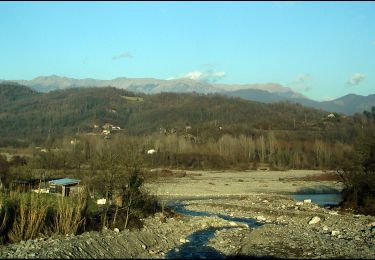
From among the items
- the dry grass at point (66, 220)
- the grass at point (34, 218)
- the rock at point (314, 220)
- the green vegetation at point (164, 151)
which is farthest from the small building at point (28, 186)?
the rock at point (314, 220)

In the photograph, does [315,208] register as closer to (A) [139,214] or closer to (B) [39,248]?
(A) [139,214]

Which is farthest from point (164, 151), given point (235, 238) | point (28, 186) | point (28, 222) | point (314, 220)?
point (28, 222)

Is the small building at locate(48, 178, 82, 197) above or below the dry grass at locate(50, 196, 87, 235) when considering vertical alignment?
below

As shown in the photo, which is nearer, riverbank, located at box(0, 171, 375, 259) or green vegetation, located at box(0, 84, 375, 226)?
riverbank, located at box(0, 171, 375, 259)

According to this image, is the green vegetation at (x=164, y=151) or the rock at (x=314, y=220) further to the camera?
the rock at (x=314, y=220)

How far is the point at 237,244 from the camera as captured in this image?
84.4 ft

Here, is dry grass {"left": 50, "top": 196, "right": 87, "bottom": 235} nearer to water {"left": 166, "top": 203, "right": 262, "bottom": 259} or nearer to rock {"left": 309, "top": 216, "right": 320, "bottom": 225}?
water {"left": 166, "top": 203, "right": 262, "bottom": 259}

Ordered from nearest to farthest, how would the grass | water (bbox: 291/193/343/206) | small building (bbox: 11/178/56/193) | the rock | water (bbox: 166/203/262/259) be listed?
1. the grass
2. water (bbox: 166/203/262/259)
3. the rock
4. small building (bbox: 11/178/56/193)
5. water (bbox: 291/193/343/206)

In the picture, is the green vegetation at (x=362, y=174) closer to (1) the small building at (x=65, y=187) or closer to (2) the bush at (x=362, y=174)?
(2) the bush at (x=362, y=174)

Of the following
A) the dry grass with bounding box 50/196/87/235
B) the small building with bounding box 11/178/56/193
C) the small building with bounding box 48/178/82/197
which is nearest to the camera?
the dry grass with bounding box 50/196/87/235

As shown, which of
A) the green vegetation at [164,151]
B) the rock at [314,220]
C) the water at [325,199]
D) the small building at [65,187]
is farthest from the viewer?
the water at [325,199]

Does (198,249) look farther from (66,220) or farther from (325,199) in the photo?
(325,199)

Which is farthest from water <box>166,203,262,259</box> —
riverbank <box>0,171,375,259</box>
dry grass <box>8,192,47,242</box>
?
dry grass <box>8,192,47,242</box>

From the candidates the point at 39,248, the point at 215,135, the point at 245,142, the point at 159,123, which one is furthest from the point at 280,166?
the point at 39,248
